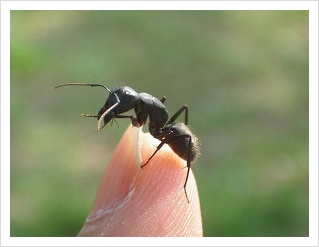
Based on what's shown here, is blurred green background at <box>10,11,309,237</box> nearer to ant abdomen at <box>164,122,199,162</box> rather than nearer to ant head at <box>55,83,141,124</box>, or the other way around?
ant abdomen at <box>164,122,199,162</box>

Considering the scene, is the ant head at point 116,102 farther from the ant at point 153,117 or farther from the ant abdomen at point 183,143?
the ant abdomen at point 183,143

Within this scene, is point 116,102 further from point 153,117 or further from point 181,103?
point 181,103

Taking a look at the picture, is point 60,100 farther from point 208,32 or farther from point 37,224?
point 208,32

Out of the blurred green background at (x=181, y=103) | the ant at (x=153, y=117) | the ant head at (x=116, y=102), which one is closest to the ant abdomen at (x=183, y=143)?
the ant at (x=153, y=117)

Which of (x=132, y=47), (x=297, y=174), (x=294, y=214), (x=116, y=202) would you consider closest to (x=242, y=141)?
(x=297, y=174)

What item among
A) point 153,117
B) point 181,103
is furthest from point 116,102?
point 181,103

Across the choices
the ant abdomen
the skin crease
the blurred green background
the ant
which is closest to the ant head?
the ant

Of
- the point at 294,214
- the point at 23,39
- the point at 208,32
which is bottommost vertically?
the point at 294,214
